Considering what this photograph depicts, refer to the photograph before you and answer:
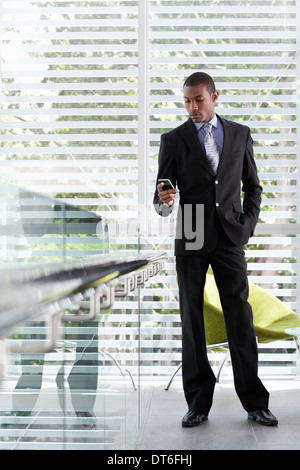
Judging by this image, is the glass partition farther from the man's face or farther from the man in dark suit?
the man's face

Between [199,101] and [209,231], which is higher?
[199,101]

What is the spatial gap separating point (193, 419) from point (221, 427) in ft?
0.40

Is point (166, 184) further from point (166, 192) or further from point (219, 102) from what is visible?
point (219, 102)

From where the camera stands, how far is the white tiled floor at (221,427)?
2.74m

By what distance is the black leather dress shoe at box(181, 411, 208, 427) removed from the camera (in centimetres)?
304

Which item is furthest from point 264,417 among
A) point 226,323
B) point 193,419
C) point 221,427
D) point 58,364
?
point 58,364

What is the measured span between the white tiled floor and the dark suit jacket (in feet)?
2.46

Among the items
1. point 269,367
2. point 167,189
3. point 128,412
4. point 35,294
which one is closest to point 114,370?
point 128,412

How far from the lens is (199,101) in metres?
2.94

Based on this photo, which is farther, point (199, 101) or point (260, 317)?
point (260, 317)

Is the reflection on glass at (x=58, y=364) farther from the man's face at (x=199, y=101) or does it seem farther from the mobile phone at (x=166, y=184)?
the man's face at (x=199, y=101)

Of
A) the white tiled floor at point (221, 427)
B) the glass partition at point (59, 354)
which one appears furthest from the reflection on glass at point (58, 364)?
the white tiled floor at point (221, 427)

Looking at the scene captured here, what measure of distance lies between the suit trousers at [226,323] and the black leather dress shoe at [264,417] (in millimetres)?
22
